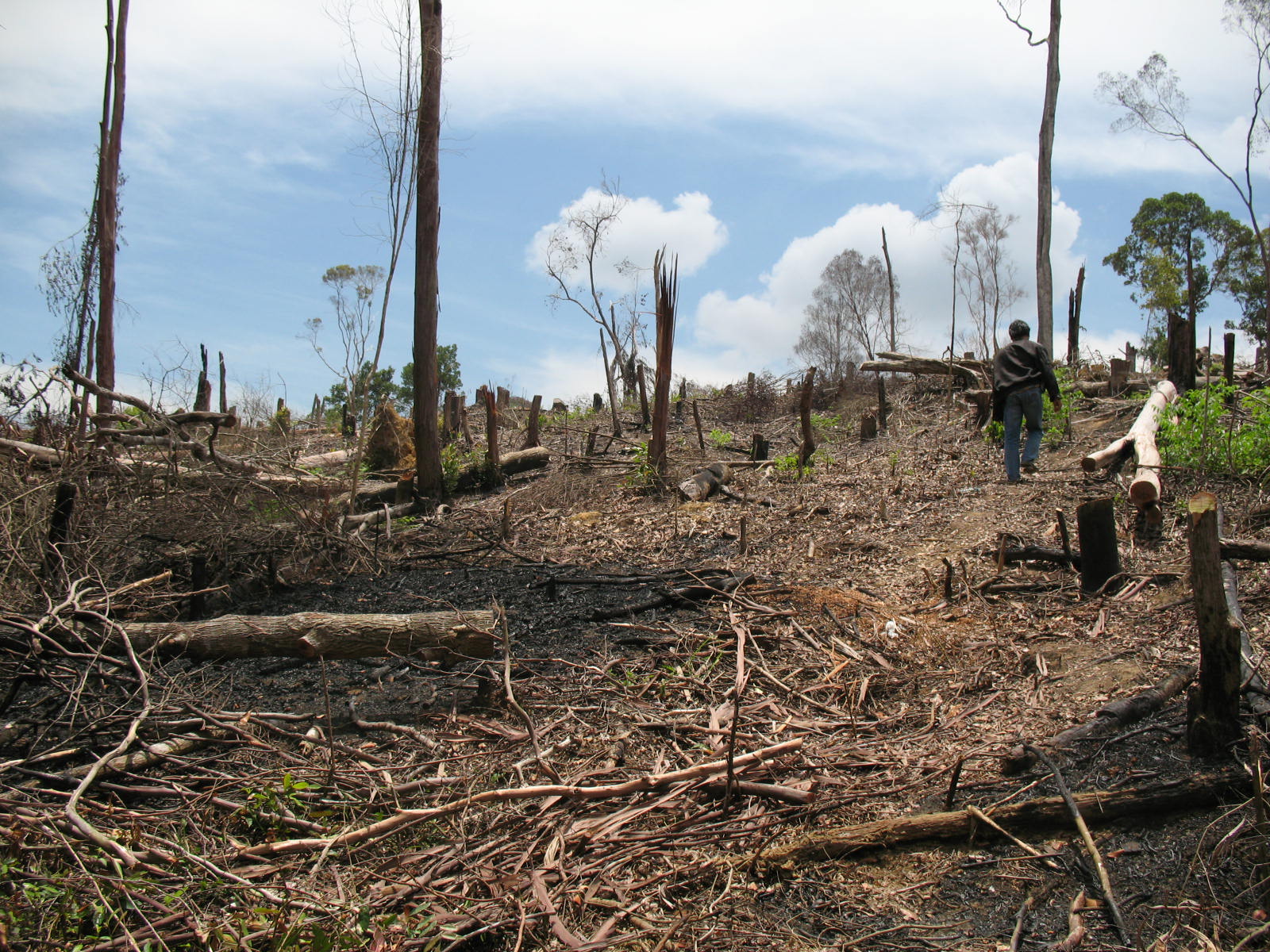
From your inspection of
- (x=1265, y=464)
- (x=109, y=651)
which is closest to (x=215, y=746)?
(x=109, y=651)

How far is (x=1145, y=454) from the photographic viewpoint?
289 inches

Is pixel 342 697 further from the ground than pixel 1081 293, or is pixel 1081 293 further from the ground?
pixel 1081 293

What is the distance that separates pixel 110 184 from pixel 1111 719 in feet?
51.3

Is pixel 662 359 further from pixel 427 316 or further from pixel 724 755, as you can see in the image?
pixel 724 755

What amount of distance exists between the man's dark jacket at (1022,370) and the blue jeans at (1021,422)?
87 mm

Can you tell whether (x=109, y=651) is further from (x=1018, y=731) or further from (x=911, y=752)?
(x=1018, y=731)

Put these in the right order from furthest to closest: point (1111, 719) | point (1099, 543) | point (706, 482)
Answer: point (706, 482)
point (1099, 543)
point (1111, 719)

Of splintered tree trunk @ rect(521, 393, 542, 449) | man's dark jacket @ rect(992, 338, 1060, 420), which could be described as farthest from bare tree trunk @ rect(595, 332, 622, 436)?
man's dark jacket @ rect(992, 338, 1060, 420)

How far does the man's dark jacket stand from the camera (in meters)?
9.20

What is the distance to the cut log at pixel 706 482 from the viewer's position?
427 inches

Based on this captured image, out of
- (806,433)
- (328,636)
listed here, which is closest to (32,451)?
(328,636)

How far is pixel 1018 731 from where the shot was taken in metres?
3.96

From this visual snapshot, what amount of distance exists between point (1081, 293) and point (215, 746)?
20423mm

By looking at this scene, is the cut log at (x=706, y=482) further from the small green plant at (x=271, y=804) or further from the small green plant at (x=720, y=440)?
the small green plant at (x=271, y=804)
